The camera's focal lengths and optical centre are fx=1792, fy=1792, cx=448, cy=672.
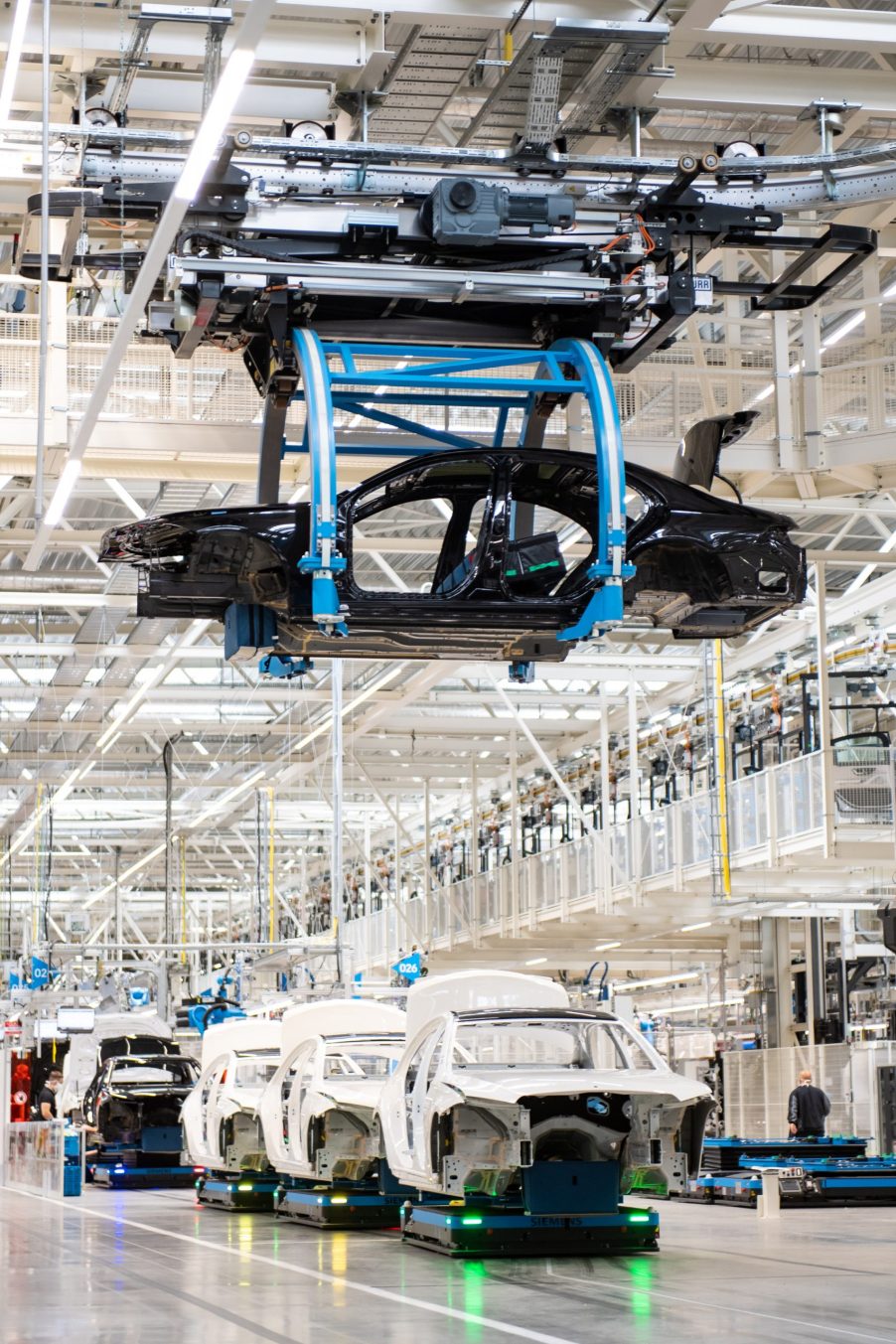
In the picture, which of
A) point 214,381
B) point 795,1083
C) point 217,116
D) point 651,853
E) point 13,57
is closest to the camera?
point 217,116

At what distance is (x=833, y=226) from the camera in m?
10.5

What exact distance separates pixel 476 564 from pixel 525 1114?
3.93 metres

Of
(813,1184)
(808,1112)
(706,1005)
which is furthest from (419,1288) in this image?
(706,1005)

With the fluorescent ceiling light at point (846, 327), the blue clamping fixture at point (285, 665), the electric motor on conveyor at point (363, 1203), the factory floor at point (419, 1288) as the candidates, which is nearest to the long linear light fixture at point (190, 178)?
the blue clamping fixture at point (285, 665)

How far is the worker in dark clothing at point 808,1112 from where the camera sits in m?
19.9

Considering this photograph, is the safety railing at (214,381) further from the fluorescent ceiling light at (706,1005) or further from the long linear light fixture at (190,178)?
the fluorescent ceiling light at (706,1005)

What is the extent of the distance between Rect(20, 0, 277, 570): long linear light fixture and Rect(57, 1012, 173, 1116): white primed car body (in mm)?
14862

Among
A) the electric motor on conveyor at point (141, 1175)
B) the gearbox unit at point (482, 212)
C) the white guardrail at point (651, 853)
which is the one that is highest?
the gearbox unit at point (482, 212)

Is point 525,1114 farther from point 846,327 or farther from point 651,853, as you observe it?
point 651,853

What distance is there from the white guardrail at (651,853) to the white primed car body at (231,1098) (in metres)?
6.30

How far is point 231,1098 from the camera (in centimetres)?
1797

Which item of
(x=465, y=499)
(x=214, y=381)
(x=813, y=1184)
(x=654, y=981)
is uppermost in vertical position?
(x=214, y=381)

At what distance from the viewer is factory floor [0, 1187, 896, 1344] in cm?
820

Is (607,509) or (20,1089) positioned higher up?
(607,509)
